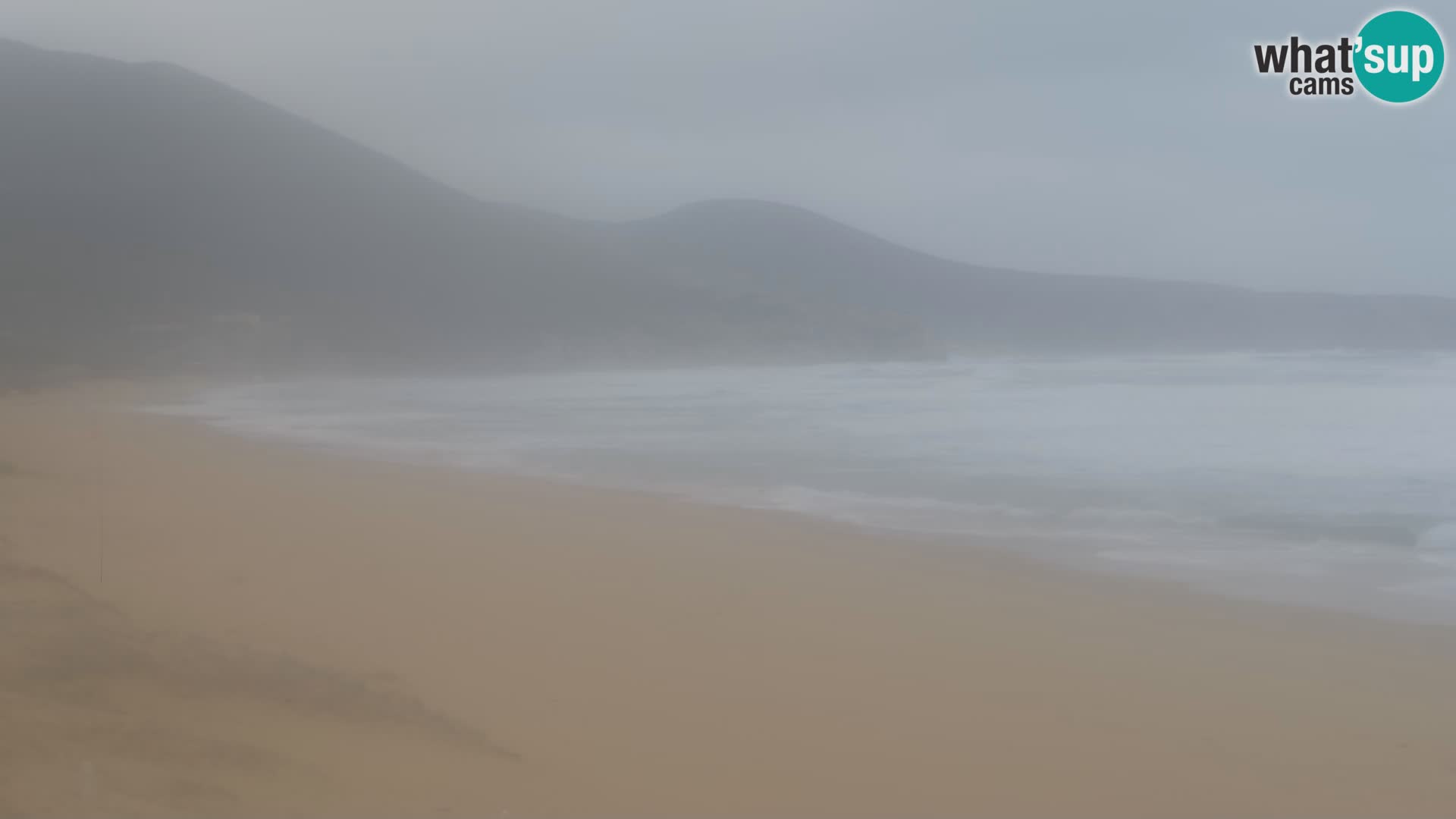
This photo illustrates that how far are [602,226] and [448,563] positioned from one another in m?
70.2

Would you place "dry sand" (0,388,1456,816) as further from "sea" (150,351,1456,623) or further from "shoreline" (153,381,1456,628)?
"sea" (150,351,1456,623)

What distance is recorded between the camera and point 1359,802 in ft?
11.8

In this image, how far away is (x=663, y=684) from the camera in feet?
15.1

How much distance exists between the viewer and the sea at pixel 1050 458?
7.74m

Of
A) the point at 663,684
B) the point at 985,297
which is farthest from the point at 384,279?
the point at 663,684

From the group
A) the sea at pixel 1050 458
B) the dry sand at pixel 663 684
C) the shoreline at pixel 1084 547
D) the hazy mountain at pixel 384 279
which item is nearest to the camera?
the dry sand at pixel 663 684

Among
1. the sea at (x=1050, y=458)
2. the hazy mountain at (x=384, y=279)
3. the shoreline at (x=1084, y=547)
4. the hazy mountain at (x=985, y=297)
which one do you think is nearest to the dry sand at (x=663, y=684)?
the shoreline at (x=1084, y=547)

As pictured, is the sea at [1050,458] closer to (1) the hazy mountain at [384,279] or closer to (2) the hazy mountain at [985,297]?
(1) the hazy mountain at [384,279]

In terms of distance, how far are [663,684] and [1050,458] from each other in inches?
371

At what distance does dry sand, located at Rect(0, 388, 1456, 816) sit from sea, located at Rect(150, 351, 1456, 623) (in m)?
1.12

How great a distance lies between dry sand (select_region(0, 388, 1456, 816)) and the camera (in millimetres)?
3553

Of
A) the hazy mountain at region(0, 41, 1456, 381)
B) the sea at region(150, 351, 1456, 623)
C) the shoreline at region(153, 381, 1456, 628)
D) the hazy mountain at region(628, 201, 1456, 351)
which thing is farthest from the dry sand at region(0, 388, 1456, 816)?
the hazy mountain at region(628, 201, 1456, 351)

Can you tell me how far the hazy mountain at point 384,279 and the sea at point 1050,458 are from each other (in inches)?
610

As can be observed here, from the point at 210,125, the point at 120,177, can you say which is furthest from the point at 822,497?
the point at 210,125
